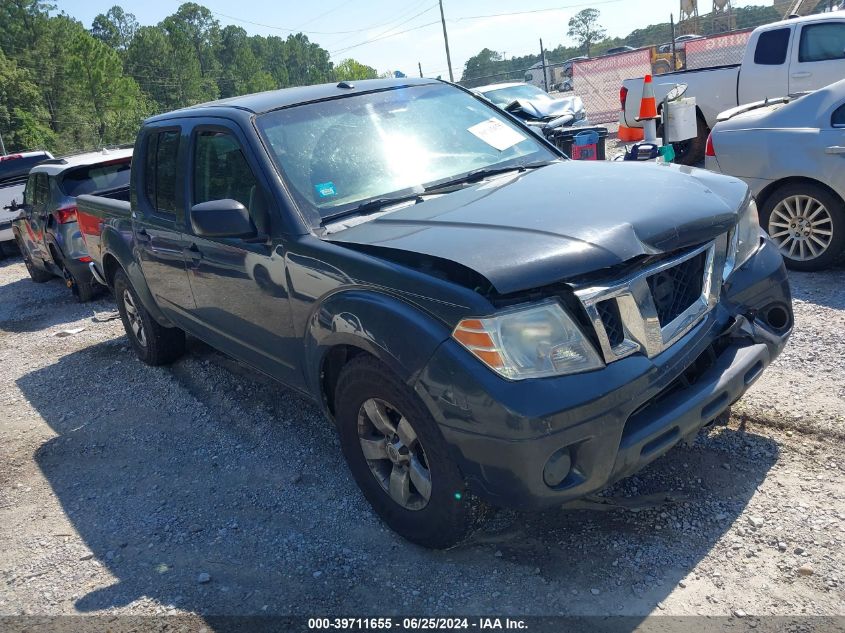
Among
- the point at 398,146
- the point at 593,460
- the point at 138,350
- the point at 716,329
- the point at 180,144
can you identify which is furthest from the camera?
the point at 138,350

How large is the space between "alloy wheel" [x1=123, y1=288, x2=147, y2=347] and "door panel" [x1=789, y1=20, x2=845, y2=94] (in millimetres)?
9451

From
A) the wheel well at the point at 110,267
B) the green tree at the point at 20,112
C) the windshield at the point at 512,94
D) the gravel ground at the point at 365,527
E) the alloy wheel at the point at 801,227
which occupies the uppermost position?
the green tree at the point at 20,112

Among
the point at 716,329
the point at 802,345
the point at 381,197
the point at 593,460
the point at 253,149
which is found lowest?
the point at 802,345

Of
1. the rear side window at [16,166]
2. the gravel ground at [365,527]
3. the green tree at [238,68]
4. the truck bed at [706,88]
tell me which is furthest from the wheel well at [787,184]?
the green tree at [238,68]

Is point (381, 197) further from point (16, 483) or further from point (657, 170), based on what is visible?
point (16, 483)

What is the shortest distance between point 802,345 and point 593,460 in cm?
279

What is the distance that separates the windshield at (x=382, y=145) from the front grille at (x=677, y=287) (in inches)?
53.8

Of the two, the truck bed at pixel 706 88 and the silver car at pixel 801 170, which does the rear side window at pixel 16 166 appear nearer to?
the truck bed at pixel 706 88

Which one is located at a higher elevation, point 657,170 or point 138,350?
point 657,170

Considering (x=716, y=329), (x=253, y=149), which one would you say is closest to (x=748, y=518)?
(x=716, y=329)

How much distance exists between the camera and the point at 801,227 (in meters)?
6.05

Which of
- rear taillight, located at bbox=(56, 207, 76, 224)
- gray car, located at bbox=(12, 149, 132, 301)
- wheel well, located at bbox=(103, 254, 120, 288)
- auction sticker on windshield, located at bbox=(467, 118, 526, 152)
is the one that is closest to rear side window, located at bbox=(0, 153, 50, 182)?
gray car, located at bbox=(12, 149, 132, 301)

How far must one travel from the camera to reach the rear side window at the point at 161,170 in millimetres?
4531

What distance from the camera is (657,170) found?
3.61m
